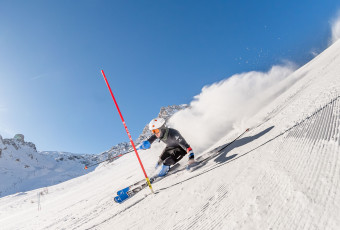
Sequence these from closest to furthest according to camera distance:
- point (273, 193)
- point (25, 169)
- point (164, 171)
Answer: point (273, 193) → point (164, 171) → point (25, 169)

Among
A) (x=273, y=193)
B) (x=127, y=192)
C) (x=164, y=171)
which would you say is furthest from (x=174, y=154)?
(x=273, y=193)

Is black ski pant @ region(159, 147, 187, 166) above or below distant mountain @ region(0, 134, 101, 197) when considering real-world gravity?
below

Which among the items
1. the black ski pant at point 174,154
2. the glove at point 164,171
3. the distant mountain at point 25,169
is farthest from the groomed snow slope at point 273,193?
the distant mountain at point 25,169

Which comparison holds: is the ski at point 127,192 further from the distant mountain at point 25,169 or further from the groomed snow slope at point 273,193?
the distant mountain at point 25,169

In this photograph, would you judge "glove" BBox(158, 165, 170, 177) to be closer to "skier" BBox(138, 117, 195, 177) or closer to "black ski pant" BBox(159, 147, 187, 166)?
"skier" BBox(138, 117, 195, 177)

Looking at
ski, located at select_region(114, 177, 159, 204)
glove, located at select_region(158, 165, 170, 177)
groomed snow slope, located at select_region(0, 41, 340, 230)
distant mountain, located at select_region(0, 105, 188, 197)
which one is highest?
distant mountain, located at select_region(0, 105, 188, 197)

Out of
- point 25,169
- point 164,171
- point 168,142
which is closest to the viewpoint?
point 164,171

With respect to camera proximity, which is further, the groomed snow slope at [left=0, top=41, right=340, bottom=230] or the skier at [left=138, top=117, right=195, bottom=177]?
the skier at [left=138, top=117, right=195, bottom=177]

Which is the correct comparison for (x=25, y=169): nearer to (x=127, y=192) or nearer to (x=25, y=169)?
(x=25, y=169)

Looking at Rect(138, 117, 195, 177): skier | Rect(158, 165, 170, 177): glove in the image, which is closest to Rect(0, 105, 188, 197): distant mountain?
Rect(138, 117, 195, 177): skier

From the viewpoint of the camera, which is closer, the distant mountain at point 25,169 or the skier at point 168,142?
the skier at point 168,142

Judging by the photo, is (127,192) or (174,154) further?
(174,154)

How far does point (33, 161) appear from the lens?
9925 centimetres

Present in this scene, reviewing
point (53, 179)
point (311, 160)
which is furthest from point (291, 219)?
point (53, 179)
